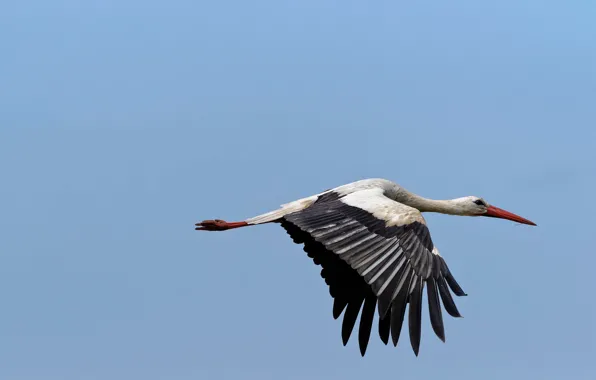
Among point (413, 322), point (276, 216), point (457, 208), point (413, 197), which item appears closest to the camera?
point (413, 322)

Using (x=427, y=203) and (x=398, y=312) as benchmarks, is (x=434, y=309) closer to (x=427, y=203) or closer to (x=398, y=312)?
(x=398, y=312)

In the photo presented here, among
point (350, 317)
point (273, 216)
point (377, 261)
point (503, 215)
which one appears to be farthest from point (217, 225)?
point (503, 215)

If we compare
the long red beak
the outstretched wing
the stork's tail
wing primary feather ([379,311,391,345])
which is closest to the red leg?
the stork's tail

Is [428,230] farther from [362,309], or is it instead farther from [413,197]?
[413,197]

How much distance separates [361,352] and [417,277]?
5.12 feet

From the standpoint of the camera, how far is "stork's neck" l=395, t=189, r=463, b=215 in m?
13.6

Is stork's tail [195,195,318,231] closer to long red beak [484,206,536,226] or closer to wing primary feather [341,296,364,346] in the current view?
wing primary feather [341,296,364,346]

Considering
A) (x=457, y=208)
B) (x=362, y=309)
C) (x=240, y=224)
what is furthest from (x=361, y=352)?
(x=457, y=208)

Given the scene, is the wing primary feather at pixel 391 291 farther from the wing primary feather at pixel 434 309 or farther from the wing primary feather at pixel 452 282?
the wing primary feather at pixel 452 282

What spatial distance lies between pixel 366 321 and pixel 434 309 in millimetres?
1755

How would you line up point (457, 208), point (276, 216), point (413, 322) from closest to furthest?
point (413, 322) < point (276, 216) < point (457, 208)

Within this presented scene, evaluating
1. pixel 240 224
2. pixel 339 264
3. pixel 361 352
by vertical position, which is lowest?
pixel 361 352

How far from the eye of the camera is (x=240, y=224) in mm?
13055

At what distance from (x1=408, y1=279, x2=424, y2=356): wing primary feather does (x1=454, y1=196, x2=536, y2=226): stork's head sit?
4.79m
